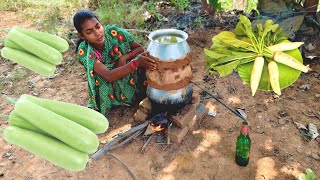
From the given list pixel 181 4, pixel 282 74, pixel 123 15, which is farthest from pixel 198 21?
pixel 282 74

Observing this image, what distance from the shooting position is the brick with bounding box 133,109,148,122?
10.3ft

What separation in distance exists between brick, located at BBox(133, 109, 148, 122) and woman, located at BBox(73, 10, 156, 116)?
0.83ft

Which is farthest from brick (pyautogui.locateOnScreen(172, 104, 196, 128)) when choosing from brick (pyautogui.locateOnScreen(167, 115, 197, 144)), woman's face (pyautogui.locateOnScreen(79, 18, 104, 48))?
woman's face (pyautogui.locateOnScreen(79, 18, 104, 48))

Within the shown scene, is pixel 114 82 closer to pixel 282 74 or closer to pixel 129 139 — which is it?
pixel 129 139

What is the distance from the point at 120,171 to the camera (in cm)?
273

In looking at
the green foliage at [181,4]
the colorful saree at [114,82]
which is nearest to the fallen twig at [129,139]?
the colorful saree at [114,82]

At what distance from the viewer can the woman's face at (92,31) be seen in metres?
2.71

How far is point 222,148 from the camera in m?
2.87

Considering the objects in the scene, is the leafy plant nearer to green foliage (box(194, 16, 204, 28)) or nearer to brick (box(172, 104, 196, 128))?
brick (box(172, 104, 196, 128))

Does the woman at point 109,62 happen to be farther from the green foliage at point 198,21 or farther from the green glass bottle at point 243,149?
the green foliage at point 198,21

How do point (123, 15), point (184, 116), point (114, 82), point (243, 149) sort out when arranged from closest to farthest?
point (243, 149) < point (184, 116) < point (114, 82) < point (123, 15)

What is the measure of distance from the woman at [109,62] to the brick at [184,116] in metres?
0.53

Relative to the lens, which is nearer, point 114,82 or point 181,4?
point 114,82

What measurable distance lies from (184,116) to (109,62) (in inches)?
37.1
